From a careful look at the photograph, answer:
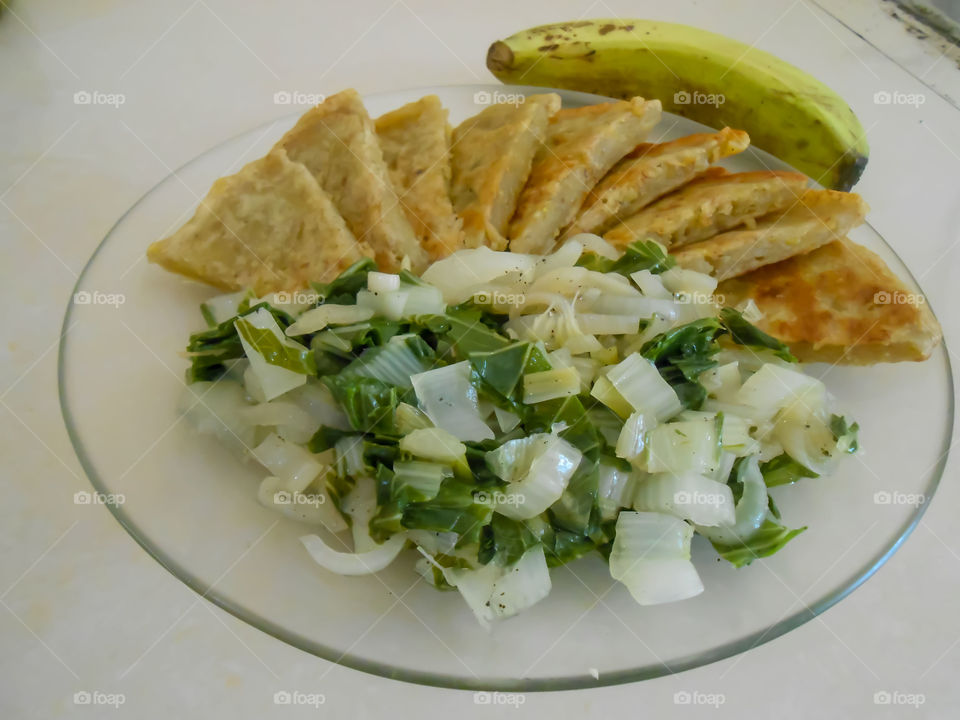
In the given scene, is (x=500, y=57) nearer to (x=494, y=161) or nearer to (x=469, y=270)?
(x=494, y=161)

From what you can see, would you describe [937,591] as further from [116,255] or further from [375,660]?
[116,255]

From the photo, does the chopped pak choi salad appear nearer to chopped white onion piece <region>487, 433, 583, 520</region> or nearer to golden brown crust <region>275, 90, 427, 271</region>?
chopped white onion piece <region>487, 433, 583, 520</region>

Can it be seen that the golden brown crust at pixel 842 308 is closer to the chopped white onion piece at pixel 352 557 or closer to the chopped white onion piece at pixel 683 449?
the chopped white onion piece at pixel 683 449

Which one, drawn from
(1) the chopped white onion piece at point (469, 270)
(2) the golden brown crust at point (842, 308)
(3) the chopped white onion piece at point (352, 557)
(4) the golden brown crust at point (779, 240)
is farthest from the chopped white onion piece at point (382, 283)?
(2) the golden brown crust at point (842, 308)

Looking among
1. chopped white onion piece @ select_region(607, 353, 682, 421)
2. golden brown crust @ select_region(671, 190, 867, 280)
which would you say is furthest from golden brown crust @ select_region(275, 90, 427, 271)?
golden brown crust @ select_region(671, 190, 867, 280)

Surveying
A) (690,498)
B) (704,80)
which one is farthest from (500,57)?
(690,498)

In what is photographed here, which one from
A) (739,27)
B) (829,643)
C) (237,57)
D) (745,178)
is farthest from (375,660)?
(739,27)
